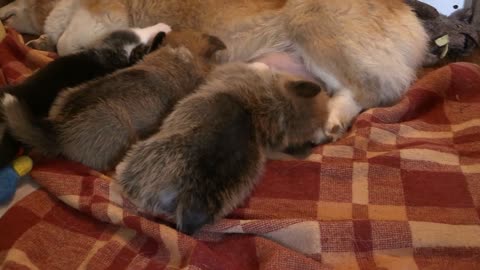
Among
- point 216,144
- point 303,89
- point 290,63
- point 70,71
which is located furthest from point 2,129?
point 290,63

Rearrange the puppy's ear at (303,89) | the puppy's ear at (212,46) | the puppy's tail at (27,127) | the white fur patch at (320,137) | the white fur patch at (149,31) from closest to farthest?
the puppy's tail at (27,127) → the puppy's ear at (303,89) → the white fur patch at (320,137) → the puppy's ear at (212,46) → the white fur patch at (149,31)

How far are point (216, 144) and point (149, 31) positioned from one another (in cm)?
90

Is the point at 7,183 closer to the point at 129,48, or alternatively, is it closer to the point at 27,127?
the point at 27,127

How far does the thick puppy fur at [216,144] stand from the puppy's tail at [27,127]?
290 millimetres

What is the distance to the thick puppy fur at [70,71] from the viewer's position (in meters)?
1.69

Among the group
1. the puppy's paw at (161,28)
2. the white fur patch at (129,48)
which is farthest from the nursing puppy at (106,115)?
the puppy's paw at (161,28)

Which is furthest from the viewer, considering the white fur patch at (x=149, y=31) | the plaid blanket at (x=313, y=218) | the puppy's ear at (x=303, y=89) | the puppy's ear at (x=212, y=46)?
the white fur patch at (x=149, y=31)

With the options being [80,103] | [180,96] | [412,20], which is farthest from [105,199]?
[412,20]

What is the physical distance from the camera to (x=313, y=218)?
161 cm

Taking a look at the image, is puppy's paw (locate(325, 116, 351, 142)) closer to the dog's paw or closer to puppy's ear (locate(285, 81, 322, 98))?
puppy's ear (locate(285, 81, 322, 98))

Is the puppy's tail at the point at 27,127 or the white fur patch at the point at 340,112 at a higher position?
the puppy's tail at the point at 27,127

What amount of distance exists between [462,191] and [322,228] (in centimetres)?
51

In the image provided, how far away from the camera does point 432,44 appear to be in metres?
2.57

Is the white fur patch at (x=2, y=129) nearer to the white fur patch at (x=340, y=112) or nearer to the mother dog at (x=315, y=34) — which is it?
the mother dog at (x=315, y=34)
